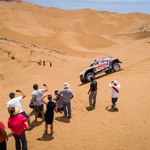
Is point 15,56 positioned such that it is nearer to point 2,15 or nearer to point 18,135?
point 18,135

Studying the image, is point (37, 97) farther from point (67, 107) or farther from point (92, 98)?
point (92, 98)

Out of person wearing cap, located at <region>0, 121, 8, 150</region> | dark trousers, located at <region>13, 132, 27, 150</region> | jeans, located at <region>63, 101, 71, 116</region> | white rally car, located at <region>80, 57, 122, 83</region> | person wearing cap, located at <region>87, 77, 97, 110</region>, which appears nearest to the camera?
person wearing cap, located at <region>0, 121, 8, 150</region>

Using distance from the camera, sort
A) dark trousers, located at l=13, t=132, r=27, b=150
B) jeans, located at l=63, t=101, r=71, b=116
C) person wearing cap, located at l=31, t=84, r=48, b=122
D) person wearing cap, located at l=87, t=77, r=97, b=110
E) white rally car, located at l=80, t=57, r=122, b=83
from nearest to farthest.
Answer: dark trousers, located at l=13, t=132, r=27, b=150 < person wearing cap, located at l=31, t=84, r=48, b=122 < jeans, located at l=63, t=101, r=71, b=116 < person wearing cap, located at l=87, t=77, r=97, b=110 < white rally car, located at l=80, t=57, r=122, b=83

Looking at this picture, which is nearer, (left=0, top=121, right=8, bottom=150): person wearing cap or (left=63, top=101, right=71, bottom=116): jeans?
(left=0, top=121, right=8, bottom=150): person wearing cap

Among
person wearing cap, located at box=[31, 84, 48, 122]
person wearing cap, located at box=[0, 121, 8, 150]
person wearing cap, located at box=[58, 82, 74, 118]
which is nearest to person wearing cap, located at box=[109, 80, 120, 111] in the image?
person wearing cap, located at box=[58, 82, 74, 118]

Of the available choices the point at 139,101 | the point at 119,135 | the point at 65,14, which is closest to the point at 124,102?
the point at 139,101

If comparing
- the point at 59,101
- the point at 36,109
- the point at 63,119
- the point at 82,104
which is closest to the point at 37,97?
the point at 36,109

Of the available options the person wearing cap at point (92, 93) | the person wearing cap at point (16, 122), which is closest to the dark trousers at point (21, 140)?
the person wearing cap at point (16, 122)

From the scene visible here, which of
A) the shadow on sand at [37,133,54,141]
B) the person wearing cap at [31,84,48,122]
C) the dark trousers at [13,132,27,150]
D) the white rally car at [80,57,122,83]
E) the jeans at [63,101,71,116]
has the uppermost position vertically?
the white rally car at [80,57,122,83]

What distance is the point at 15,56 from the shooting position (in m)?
24.1

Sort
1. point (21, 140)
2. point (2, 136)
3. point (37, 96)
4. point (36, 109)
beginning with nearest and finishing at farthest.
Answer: point (2, 136), point (21, 140), point (37, 96), point (36, 109)

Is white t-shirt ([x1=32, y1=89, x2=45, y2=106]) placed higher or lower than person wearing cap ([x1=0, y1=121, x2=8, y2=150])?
higher

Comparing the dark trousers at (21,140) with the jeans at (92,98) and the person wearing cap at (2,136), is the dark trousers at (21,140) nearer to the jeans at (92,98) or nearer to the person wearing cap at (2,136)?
the person wearing cap at (2,136)

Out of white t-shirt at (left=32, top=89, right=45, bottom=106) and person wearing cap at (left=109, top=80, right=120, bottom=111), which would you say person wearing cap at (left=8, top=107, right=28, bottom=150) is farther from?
person wearing cap at (left=109, top=80, right=120, bottom=111)
